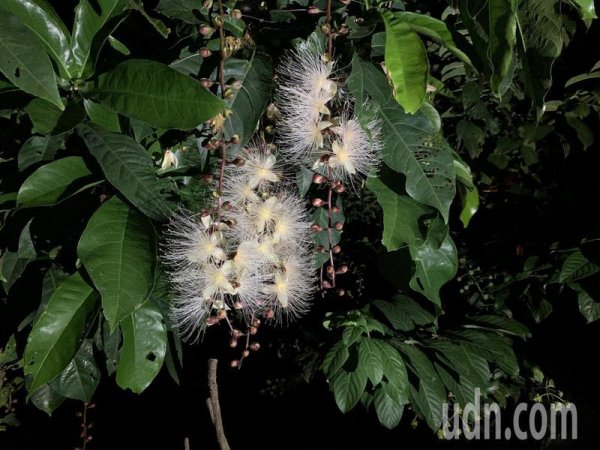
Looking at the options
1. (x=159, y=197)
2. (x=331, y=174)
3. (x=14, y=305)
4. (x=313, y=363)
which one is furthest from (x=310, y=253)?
(x=313, y=363)

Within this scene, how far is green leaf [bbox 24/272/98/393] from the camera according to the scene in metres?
1.00

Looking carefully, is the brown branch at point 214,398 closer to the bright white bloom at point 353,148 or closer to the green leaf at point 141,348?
the green leaf at point 141,348

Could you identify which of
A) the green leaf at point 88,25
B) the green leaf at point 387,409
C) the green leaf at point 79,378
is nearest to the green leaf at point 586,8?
the green leaf at point 88,25

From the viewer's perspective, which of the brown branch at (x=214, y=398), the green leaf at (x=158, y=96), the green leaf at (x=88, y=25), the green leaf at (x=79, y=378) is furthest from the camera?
the green leaf at (x=79, y=378)

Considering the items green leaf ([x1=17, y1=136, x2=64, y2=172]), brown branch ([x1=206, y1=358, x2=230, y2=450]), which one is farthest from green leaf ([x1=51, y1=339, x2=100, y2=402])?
green leaf ([x1=17, y1=136, x2=64, y2=172])

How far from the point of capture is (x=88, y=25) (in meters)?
0.97

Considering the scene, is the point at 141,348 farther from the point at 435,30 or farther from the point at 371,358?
the point at 435,30

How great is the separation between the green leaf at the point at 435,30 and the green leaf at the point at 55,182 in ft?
1.83

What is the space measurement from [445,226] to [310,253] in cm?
29

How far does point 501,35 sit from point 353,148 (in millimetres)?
334

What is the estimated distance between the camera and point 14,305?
132 cm

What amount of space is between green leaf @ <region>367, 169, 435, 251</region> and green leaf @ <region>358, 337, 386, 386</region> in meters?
0.47

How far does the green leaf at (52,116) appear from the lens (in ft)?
2.96

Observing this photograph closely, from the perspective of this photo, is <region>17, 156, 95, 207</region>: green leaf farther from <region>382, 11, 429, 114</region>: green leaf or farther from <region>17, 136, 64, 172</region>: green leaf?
<region>382, 11, 429, 114</region>: green leaf
